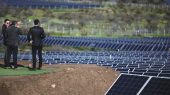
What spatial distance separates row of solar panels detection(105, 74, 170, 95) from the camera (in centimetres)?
1102

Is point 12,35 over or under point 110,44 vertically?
over

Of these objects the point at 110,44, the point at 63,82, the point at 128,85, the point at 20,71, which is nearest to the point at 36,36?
the point at 20,71

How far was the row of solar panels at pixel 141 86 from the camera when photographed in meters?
11.0

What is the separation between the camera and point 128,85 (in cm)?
1166

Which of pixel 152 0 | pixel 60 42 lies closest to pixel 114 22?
pixel 152 0

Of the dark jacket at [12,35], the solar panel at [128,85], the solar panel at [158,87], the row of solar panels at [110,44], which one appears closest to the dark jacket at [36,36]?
the dark jacket at [12,35]

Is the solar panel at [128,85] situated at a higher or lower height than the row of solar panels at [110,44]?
higher

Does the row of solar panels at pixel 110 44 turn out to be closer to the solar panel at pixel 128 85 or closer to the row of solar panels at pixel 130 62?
the row of solar panels at pixel 130 62

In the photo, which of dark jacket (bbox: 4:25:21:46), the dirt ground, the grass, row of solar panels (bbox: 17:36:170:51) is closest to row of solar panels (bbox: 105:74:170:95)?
the dirt ground

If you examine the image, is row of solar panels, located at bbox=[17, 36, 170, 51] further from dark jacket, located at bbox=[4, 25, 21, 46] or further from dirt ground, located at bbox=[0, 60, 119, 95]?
dark jacket, located at bbox=[4, 25, 21, 46]

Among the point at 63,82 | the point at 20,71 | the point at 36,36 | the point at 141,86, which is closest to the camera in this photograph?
the point at 141,86

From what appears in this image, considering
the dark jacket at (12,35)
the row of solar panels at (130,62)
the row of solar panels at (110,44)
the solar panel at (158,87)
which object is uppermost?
the solar panel at (158,87)

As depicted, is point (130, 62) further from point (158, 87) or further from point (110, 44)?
point (110, 44)

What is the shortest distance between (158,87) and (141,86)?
40 cm
